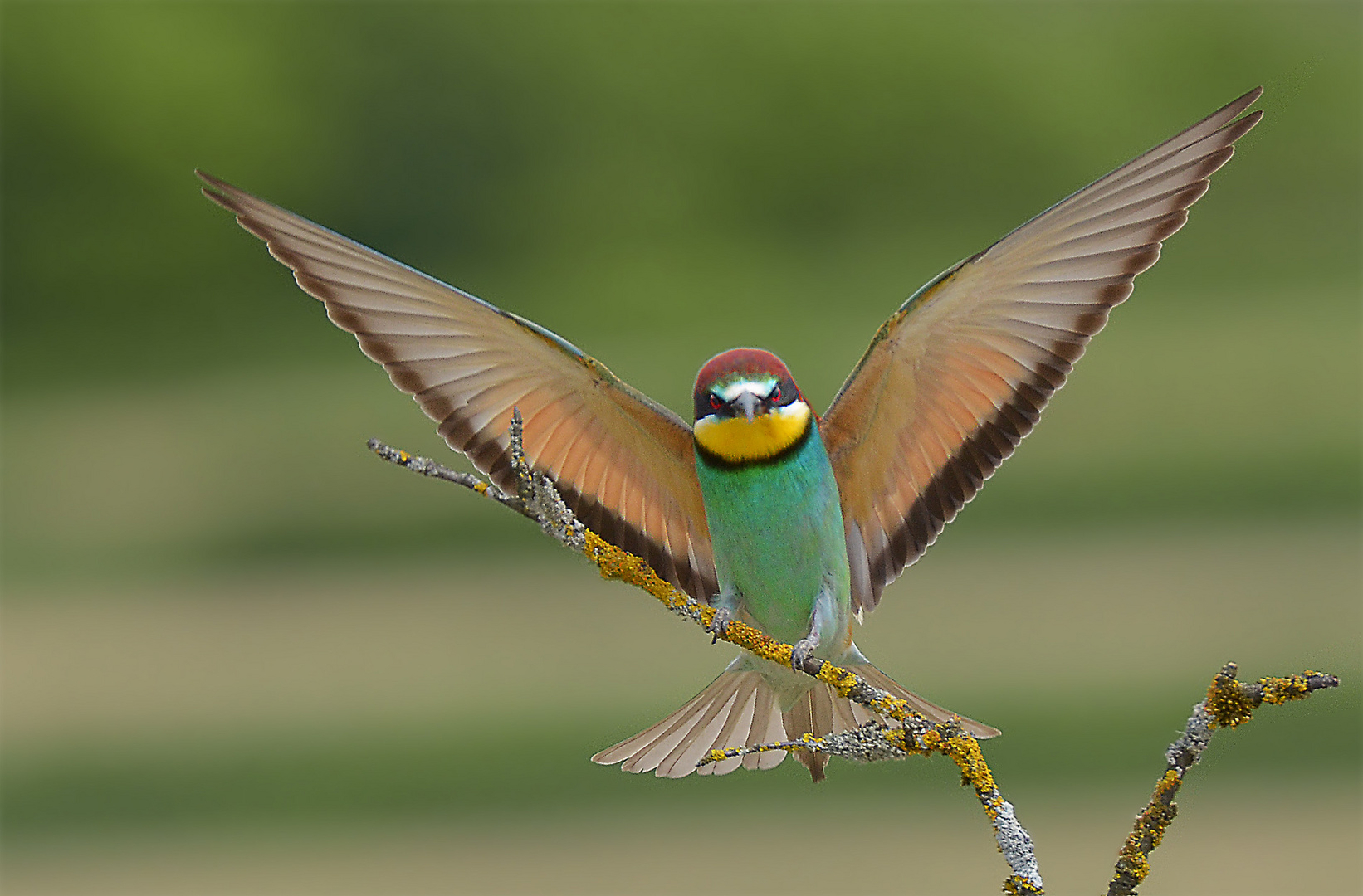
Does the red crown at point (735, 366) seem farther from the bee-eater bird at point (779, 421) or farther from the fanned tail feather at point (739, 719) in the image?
the fanned tail feather at point (739, 719)

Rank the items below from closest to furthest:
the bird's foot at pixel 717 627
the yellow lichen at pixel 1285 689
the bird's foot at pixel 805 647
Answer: the yellow lichen at pixel 1285 689 < the bird's foot at pixel 717 627 < the bird's foot at pixel 805 647

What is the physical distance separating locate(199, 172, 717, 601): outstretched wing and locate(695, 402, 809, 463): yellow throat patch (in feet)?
0.11

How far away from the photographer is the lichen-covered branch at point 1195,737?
0.67 meters

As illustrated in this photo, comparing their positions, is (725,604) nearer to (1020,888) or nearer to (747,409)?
(747,409)

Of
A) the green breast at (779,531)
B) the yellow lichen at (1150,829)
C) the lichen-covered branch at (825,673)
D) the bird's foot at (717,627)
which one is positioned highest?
the green breast at (779,531)

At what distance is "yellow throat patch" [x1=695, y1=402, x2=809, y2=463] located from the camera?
111 centimetres

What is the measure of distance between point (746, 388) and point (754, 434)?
0.06m

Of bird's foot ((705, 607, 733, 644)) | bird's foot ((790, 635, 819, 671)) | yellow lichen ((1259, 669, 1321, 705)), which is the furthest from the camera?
bird's foot ((790, 635, 819, 671))

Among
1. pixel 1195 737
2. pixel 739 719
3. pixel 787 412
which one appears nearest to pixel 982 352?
pixel 787 412

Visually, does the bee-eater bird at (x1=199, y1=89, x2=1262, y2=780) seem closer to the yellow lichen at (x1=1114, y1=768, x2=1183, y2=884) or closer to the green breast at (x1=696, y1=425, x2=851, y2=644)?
the green breast at (x1=696, y1=425, x2=851, y2=644)

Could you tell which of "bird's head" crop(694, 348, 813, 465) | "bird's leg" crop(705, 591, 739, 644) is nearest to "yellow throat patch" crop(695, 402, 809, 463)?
"bird's head" crop(694, 348, 813, 465)

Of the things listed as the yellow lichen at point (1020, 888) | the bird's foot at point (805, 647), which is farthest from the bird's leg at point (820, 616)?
the yellow lichen at point (1020, 888)

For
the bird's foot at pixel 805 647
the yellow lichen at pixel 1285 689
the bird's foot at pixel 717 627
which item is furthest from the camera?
the bird's foot at pixel 805 647

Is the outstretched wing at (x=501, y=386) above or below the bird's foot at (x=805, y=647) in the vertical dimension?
above
